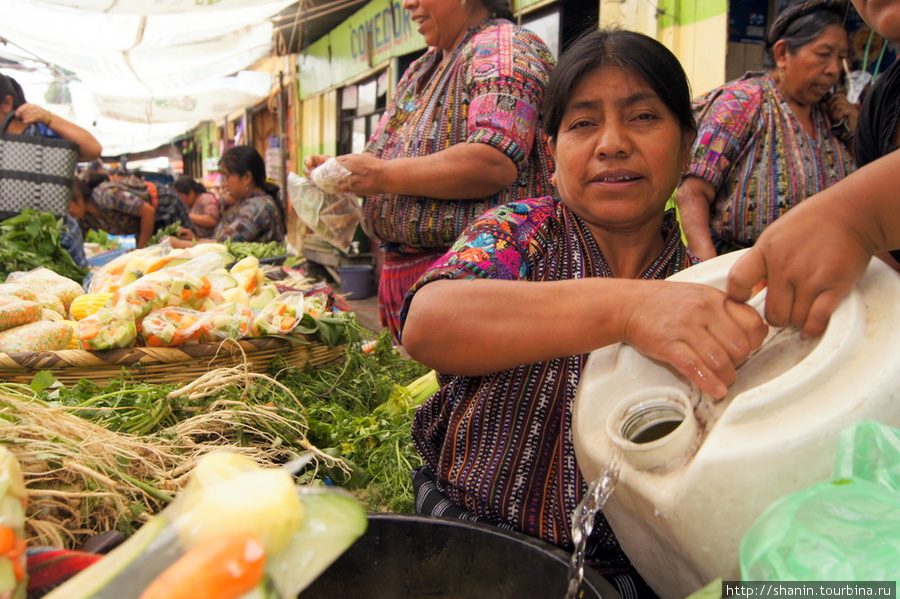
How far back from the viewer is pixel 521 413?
4.25 ft

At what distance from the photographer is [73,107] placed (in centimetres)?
1442

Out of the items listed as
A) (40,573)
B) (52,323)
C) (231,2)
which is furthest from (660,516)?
(231,2)

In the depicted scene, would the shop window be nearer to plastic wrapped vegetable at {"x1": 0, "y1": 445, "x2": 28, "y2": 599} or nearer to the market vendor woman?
the market vendor woman

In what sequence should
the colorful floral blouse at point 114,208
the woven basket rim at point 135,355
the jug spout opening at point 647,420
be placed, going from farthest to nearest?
the colorful floral blouse at point 114,208 < the woven basket rim at point 135,355 < the jug spout opening at point 647,420

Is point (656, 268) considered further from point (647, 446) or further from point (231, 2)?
point (231, 2)

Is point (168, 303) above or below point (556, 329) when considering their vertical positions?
below

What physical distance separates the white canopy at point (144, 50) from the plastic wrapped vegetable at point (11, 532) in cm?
611

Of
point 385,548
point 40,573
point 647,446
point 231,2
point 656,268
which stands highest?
point 231,2

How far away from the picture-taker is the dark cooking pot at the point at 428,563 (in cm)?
97

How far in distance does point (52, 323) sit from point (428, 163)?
1.46 m

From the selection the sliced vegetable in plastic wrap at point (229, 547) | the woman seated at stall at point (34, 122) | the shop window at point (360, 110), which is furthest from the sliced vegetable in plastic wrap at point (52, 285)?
the shop window at point (360, 110)

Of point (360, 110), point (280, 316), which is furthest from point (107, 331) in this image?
point (360, 110)

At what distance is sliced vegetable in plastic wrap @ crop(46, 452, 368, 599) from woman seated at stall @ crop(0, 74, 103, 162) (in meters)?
4.30

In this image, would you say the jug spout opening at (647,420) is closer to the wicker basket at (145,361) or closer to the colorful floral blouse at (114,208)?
the wicker basket at (145,361)
